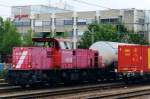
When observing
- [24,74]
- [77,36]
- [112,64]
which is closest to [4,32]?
[77,36]

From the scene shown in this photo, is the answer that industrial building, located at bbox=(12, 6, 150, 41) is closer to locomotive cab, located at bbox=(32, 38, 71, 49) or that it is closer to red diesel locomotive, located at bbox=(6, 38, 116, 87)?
red diesel locomotive, located at bbox=(6, 38, 116, 87)

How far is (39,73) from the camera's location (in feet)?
85.7

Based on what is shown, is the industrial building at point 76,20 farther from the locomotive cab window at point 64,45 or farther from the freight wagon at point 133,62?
the locomotive cab window at point 64,45

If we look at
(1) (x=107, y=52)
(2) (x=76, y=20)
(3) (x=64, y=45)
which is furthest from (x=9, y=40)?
(3) (x=64, y=45)

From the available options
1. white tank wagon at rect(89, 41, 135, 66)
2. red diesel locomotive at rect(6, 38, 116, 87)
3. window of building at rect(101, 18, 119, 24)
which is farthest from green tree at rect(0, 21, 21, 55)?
red diesel locomotive at rect(6, 38, 116, 87)

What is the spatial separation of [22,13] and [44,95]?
9035cm

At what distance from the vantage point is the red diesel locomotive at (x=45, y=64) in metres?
26.2

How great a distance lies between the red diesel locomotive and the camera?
2620 centimetres

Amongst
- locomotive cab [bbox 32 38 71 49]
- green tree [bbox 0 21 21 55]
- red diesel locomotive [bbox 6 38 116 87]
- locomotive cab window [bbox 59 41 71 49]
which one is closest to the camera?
red diesel locomotive [bbox 6 38 116 87]

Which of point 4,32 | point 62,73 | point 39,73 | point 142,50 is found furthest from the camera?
point 4,32

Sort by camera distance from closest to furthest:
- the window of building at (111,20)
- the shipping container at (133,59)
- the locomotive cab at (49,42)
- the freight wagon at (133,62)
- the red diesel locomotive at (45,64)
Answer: the red diesel locomotive at (45,64) → the locomotive cab at (49,42) → the freight wagon at (133,62) → the shipping container at (133,59) → the window of building at (111,20)

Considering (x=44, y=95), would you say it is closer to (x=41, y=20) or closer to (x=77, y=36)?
(x=77, y=36)

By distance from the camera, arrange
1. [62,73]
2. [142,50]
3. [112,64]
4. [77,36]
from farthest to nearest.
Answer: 1. [77,36]
2. [112,64]
3. [142,50]
4. [62,73]

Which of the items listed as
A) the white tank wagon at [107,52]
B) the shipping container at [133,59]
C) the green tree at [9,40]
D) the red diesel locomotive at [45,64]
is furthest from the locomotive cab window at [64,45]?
the green tree at [9,40]
